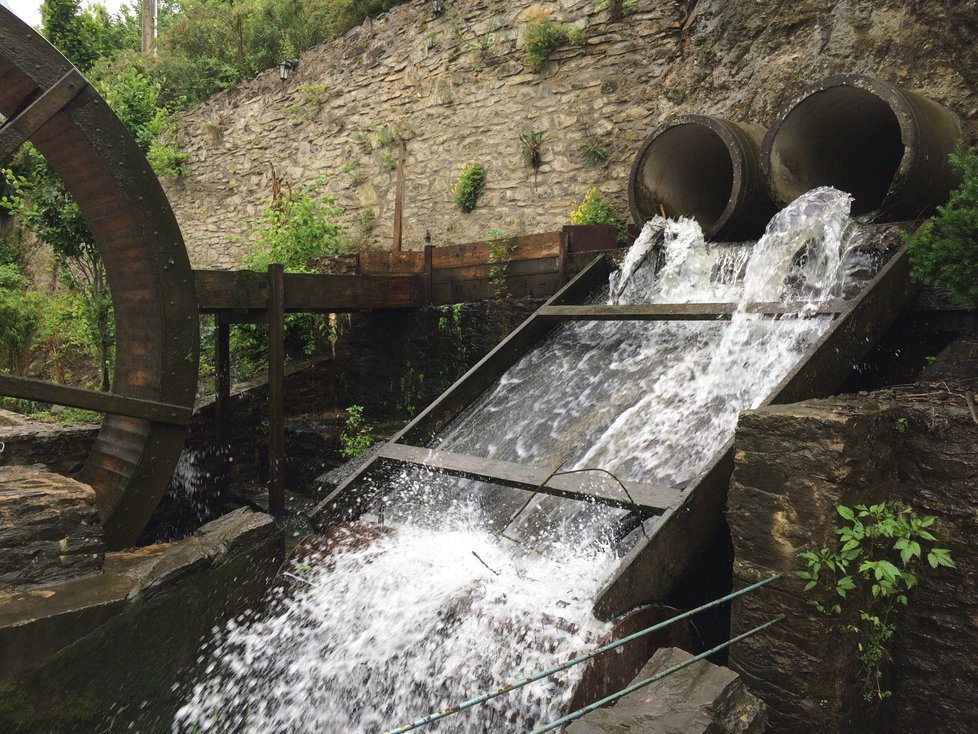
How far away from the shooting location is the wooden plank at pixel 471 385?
11.9 feet

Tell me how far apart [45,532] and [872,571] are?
314 centimetres

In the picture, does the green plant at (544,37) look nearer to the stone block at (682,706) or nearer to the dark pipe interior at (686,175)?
the dark pipe interior at (686,175)

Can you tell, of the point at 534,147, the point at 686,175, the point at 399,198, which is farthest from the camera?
the point at 399,198

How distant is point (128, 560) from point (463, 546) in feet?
5.06

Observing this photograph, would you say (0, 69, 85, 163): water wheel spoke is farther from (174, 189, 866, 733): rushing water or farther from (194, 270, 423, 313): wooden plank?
(174, 189, 866, 733): rushing water

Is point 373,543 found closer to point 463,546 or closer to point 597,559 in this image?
point 463,546

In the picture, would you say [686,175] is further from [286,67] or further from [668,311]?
[286,67]

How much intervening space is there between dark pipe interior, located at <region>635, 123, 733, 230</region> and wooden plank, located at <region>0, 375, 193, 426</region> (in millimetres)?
3672

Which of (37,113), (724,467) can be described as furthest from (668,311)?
(37,113)

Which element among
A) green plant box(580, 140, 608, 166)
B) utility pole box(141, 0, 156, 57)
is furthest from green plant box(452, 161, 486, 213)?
utility pole box(141, 0, 156, 57)

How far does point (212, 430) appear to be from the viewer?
5.86 m

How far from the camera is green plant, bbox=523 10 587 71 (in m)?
7.30

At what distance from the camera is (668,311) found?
413 centimetres

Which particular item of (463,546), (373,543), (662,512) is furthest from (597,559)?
(373,543)
